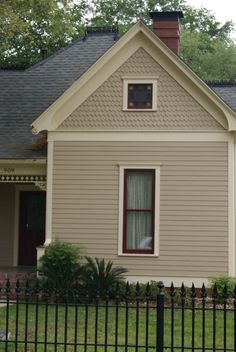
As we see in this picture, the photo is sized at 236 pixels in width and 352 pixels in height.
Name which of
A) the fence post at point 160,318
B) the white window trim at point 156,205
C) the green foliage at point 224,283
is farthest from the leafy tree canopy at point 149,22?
the fence post at point 160,318

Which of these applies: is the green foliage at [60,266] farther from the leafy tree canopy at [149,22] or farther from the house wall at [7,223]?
the leafy tree canopy at [149,22]

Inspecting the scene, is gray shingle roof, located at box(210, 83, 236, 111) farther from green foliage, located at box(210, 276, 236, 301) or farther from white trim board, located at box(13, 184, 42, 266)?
white trim board, located at box(13, 184, 42, 266)

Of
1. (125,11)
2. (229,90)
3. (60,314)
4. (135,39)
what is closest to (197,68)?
(125,11)

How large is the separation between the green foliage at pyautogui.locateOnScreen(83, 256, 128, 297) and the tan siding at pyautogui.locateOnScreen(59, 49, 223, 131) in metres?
3.37

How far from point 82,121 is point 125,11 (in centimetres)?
3409

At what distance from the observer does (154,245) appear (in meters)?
14.4

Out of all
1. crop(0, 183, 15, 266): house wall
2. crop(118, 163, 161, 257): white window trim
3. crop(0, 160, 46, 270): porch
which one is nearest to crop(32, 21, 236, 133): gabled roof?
crop(118, 163, 161, 257): white window trim

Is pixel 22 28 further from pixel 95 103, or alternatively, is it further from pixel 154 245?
pixel 154 245

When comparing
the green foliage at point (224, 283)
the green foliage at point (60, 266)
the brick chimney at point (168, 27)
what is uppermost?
the brick chimney at point (168, 27)

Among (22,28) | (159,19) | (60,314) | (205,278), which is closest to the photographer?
(60,314)

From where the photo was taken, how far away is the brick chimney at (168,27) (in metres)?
16.6

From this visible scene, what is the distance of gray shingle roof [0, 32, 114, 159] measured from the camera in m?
16.3

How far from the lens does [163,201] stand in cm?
1448

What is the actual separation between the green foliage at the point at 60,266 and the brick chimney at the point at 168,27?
6.51 meters
